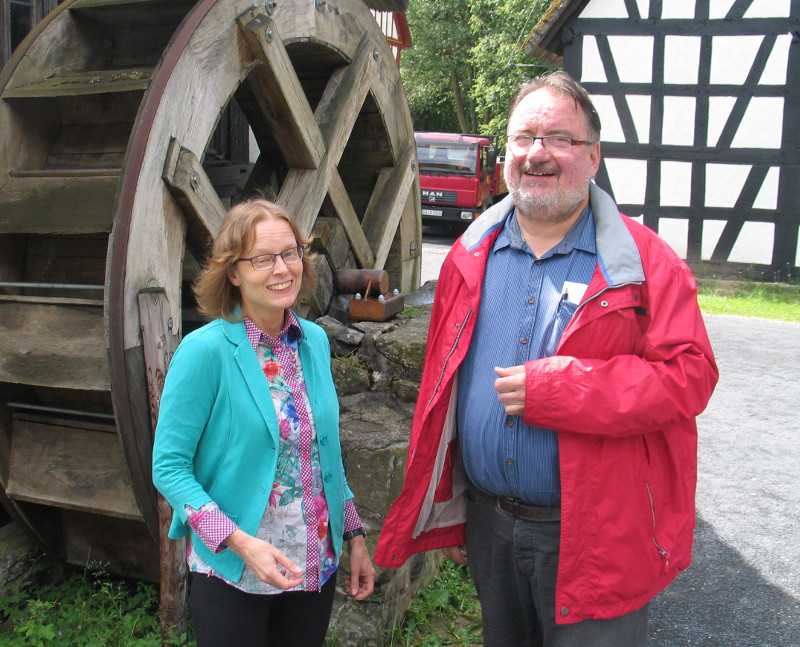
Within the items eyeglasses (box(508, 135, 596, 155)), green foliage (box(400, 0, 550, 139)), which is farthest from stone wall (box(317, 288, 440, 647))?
green foliage (box(400, 0, 550, 139))

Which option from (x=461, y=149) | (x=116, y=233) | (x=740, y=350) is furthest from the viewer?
(x=461, y=149)

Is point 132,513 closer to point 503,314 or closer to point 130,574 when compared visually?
point 130,574

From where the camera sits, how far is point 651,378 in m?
1.79

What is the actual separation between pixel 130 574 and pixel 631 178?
405 inches

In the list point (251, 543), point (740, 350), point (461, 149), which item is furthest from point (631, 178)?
point (251, 543)

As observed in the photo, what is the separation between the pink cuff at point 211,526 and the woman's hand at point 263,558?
17 millimetres

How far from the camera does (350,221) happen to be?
458 cm

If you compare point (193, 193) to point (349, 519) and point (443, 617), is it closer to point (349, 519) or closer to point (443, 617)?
point (349, 519)

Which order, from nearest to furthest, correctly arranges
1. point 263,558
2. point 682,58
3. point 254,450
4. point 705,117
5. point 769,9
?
point 263,558, point 254,450, point 769,9, point 682,58, point 705,117

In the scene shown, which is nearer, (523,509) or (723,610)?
(523,509)

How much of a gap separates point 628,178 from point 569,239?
1069cm

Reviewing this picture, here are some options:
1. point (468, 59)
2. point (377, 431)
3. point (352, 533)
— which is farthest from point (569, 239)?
point (468, 59)

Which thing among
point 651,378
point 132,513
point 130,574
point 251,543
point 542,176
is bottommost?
point 130,574

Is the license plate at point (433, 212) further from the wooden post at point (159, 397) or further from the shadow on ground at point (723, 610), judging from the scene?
the wooden post at point (159, 397)
